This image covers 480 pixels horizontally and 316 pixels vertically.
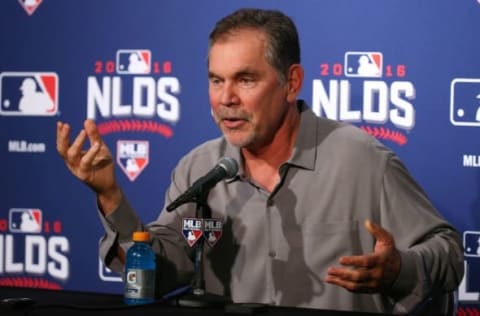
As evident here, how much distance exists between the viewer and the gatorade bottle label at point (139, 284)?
2195 millimetres

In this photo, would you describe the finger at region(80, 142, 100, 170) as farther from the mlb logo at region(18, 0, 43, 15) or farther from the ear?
the mlb logo at region(18, 0, 43, 15)

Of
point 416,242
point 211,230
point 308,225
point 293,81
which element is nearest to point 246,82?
point 293,81

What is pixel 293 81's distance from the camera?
2721 mm

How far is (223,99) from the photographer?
252 cm

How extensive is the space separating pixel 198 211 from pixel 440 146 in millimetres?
1359

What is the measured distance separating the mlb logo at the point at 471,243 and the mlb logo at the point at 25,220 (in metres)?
1.78

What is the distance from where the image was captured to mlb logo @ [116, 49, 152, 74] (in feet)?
12.1

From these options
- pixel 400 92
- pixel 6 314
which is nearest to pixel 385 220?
pixel 400 92

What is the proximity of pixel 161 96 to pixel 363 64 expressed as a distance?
84 cm

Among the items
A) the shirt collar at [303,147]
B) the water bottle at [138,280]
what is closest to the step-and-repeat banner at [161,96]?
the shirt collar at [303,147]

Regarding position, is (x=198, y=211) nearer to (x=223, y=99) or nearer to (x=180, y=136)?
(x=223, y=99)

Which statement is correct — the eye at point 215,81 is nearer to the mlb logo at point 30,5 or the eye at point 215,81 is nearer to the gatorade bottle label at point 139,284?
the gatorade bottle label at point 139,284

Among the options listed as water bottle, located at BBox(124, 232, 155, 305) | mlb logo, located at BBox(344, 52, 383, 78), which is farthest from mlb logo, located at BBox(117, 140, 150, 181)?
water bottle, located at BBox(124, 232, 155, 305)

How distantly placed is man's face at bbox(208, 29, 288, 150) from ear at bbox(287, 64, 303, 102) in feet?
0.31
